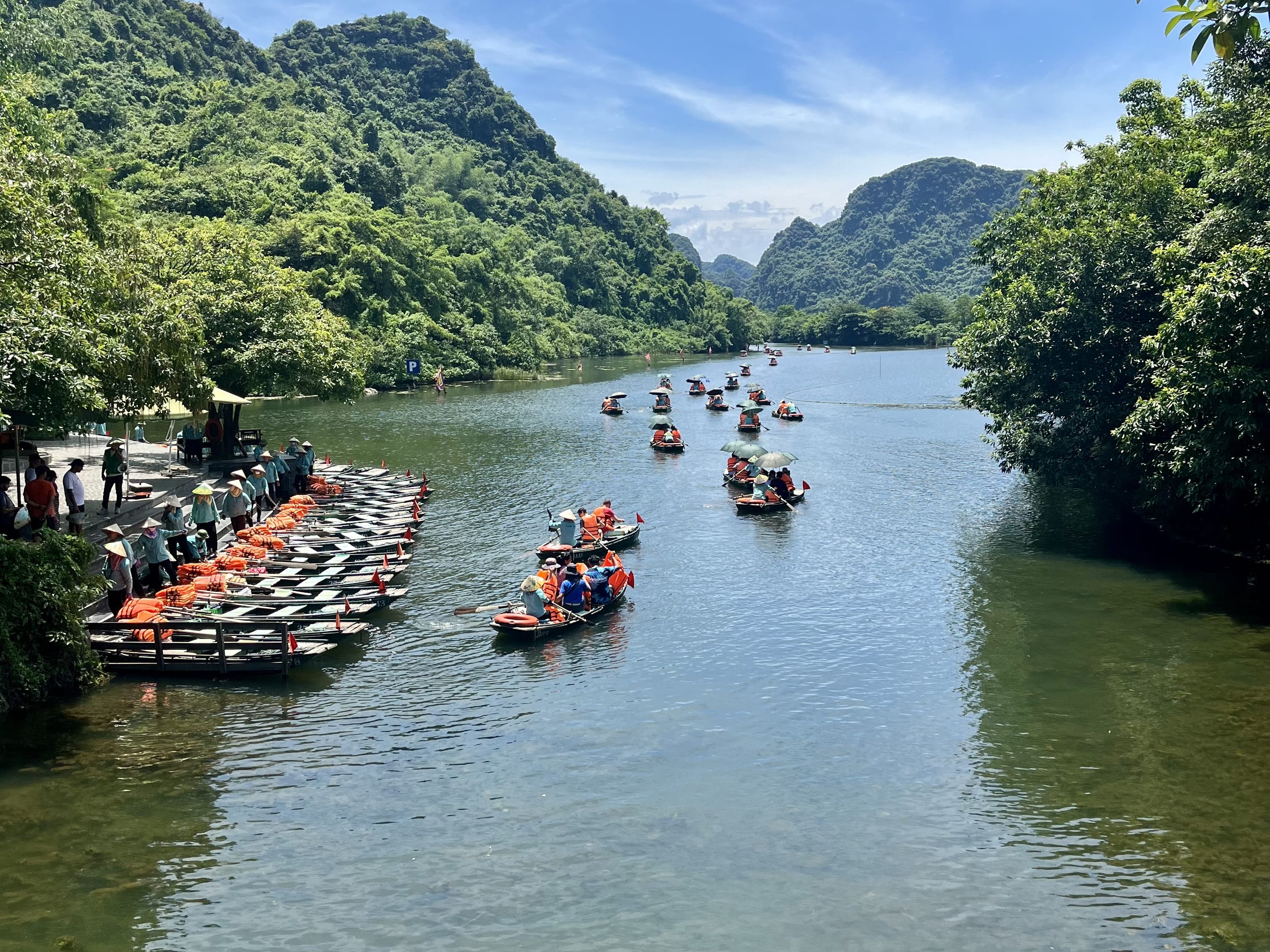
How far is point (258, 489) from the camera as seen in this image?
114ft

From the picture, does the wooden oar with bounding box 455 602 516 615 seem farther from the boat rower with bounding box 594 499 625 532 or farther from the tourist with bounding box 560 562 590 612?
the boat rower with bounding box 594 499 625 532

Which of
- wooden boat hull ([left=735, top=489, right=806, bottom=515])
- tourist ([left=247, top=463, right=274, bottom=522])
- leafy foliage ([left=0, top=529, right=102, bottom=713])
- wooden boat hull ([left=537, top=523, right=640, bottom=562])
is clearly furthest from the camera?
wooden boat hull ([left=735, top=489, right=806, bottom=515])

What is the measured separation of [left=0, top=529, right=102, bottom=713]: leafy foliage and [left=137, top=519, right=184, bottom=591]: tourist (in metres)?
4.04

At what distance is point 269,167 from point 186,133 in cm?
2045

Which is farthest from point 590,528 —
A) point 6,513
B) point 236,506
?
point 6,513

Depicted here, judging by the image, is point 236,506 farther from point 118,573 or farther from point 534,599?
point 534,599

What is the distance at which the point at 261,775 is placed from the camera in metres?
17.9

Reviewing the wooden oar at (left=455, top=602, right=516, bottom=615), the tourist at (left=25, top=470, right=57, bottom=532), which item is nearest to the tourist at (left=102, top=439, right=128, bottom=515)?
the tourist at (left=25, top=470, right=57, bottom=532)

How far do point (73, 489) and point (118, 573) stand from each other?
15.5 ft

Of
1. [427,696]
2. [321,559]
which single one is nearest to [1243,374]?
[427,696]

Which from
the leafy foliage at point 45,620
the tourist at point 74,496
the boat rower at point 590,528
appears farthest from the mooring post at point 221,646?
the boat rower at point 590,528

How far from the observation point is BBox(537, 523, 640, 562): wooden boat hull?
31578 millimetres

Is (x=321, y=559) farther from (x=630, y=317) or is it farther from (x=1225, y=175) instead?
(x=630, y=317)

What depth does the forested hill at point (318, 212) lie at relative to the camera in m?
90.3
